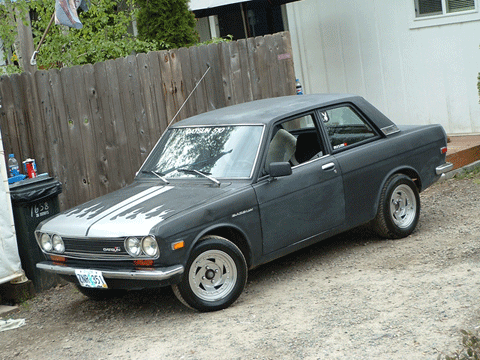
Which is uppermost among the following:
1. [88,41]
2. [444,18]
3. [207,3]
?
[207,3]

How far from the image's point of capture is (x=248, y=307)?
618 cm

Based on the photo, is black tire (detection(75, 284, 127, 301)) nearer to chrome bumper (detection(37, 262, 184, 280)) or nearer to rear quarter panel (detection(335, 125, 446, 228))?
chrome bumper (detection(37, 262, 184, 280))

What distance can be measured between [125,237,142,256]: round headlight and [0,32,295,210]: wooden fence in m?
2.95

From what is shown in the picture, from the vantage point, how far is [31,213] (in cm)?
742

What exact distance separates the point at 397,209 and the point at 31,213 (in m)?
3.85

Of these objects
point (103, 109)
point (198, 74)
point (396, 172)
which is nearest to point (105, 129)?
point (103, 109)

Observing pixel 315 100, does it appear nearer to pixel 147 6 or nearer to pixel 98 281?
pixel 98 281

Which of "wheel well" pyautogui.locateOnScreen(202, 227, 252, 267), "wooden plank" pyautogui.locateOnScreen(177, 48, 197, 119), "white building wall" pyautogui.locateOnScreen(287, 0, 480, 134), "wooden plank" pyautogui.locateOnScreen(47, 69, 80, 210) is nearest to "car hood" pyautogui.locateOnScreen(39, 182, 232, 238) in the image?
"wheel well" pyautogui.locateOnScreen(202, 227, 252, 267)

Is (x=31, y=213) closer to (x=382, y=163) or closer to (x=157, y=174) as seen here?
(x=157, y=174)

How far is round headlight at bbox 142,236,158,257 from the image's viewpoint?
19.0ft

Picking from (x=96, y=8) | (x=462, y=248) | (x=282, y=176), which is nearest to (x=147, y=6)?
(x=96, y=8)

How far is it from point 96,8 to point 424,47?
230 inches

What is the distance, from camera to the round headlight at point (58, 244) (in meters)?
6.36

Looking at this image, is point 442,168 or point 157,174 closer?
point 157,174
